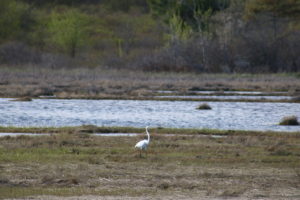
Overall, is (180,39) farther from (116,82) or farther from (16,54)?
(116,82)

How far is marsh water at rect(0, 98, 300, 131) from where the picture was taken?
30141mm

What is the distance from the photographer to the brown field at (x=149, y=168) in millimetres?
14516

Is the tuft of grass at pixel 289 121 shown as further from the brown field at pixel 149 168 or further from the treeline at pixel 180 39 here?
the treeline at pixel 180 39

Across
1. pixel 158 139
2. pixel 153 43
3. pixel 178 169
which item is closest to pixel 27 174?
pixel 178 169

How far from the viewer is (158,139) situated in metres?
23.0

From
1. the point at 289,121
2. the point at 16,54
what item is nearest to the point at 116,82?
the point at 16,54

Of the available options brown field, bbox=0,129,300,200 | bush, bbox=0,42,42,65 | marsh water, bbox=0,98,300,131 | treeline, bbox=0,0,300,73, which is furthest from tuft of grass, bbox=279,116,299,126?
bush, bbox=0,42,42,65

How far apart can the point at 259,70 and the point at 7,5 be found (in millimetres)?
33511

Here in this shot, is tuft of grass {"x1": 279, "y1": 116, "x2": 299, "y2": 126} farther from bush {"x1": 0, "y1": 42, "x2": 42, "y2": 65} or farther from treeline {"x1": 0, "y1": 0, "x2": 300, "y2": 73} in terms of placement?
bush {"x1": 0, "y1": 42, "x2": 42, "y2": 65}

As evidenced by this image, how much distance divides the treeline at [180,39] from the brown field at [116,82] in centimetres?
413

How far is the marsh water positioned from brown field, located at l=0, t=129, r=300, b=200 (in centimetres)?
722

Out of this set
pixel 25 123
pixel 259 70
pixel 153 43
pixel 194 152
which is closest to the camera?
pixel 194 152

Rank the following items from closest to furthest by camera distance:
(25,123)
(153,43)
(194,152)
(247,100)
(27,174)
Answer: (27,174)
(194,152)
(25,123)
(247,100)
(153,43)

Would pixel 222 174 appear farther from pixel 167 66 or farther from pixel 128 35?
pixel 128 35
